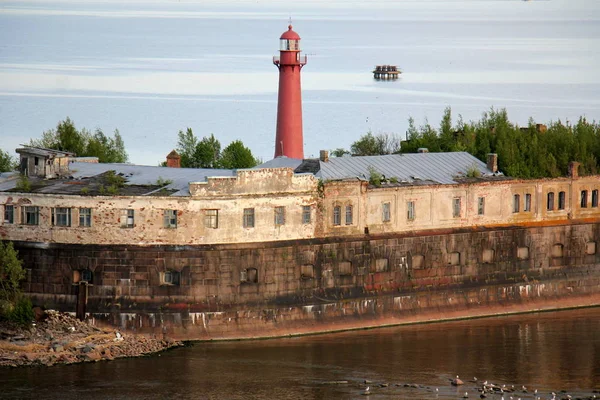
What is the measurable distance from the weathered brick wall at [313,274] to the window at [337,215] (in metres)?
0.89

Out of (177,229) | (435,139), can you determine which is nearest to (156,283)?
(177,229)

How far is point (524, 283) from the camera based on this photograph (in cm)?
6234

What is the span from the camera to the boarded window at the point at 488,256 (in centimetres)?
6134

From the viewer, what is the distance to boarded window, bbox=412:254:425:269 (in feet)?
194

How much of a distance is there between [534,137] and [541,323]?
1153 cm

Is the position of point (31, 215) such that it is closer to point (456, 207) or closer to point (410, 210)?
point (410, 210)

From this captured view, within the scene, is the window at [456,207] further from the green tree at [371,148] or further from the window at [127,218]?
the green tree at [371,148]

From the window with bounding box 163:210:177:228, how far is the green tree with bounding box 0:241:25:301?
5.47 meters

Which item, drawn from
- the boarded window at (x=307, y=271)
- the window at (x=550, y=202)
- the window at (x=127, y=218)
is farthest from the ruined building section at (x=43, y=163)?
the window at (x=550, y=202)

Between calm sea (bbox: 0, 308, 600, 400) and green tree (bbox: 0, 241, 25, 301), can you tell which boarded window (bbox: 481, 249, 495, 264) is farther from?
green tree (bbox: 0, 241, 25, 301)

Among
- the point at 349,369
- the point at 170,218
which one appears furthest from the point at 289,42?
the point at 349,369

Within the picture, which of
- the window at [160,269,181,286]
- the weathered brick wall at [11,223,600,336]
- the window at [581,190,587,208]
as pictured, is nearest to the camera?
the weathered brick wall at [11,223,600,336]

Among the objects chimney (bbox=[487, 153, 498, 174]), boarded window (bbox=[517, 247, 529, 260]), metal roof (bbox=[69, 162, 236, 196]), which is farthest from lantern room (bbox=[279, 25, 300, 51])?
boarded window (bbox=[517, 247, 529, 260])

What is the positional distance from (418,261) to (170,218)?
11364mm
